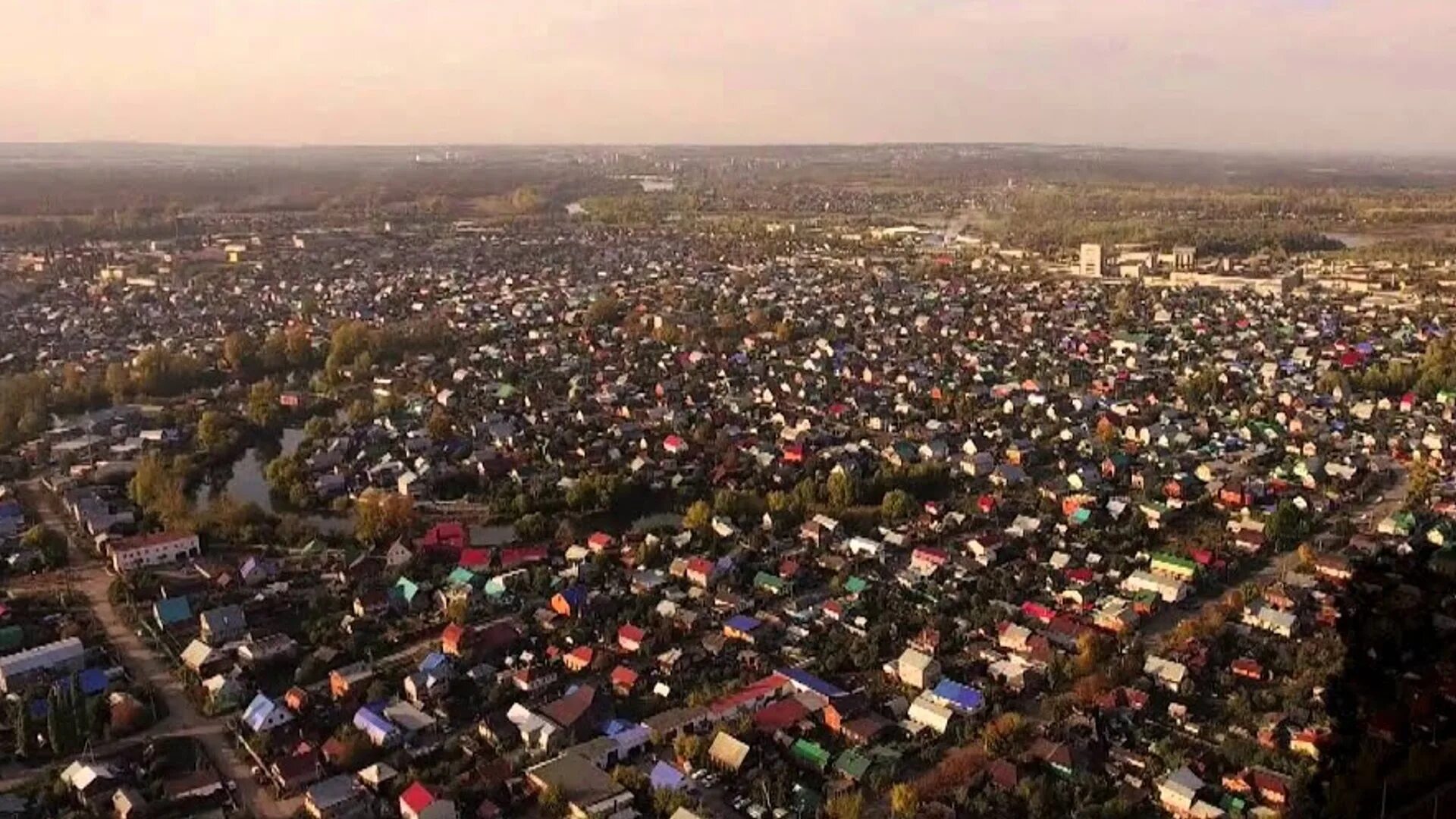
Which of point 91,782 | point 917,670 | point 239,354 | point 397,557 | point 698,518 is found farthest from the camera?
point 239,354

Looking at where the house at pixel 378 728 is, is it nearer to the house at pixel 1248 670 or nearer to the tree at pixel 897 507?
the tree at pixel 897 507

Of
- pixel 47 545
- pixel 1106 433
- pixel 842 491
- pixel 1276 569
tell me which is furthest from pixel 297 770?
pixel 1106 433

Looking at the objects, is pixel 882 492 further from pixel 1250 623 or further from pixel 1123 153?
pixel 1123 153

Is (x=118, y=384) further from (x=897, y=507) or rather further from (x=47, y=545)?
(x=897, y=507)

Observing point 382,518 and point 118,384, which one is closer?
point 382,518

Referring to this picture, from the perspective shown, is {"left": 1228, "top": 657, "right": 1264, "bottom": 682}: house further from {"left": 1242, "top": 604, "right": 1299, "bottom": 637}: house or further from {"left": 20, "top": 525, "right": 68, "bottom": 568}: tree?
{"left": 20, "top": 525, "right": 68, "bottom": 568}: tree

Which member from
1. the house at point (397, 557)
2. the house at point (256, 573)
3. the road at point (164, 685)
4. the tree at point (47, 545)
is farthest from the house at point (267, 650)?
the tree at point (47, 545)

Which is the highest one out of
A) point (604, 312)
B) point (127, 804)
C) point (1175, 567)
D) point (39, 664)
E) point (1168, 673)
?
point (604, 312)
